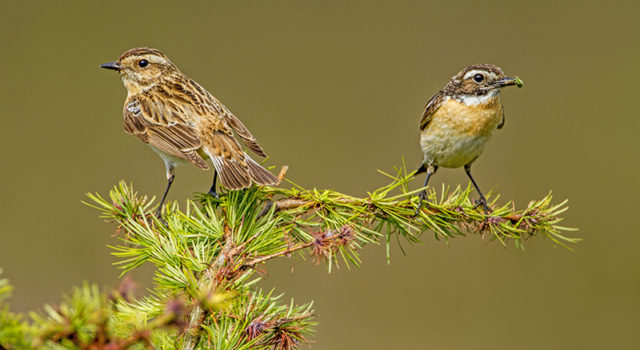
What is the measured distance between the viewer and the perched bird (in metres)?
3.07

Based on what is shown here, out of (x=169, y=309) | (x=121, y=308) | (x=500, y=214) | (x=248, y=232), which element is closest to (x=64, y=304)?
(x=169, y=309)

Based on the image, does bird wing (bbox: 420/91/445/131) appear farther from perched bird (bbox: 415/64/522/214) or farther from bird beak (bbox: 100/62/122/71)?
bird beak (bbox: 100/62/122/71)

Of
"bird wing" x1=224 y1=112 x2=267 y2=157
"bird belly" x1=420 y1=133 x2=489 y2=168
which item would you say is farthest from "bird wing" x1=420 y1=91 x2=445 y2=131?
"bird wing" x1=224 y1=112 x2=267 y2=157

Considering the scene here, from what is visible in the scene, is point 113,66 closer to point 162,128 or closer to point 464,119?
point 162,128

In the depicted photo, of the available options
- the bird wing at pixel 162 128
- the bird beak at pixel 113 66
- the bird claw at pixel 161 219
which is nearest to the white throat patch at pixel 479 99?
the bird wing at pixel 162 128

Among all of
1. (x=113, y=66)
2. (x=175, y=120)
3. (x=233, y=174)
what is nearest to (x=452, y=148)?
(x=233, y=174)

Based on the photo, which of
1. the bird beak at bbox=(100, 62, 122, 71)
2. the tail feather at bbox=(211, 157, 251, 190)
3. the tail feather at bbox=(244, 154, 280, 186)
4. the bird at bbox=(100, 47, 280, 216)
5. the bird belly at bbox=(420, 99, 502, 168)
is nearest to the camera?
the tail feather at bbox=(211, 157, 251, 190)

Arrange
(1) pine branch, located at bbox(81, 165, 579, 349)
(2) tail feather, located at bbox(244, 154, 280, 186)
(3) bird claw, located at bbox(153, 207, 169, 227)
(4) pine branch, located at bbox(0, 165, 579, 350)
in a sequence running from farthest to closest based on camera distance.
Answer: (2) tail feather, located at bbox(244, 154, 280, 186)
(3) bird claw, located at bbox(153, 207, 169, 227)
(1) pine branch, located at bbox(81, 165, 579, 349)
(4) pine branch, located at bbox(0, 165, 579, 350)

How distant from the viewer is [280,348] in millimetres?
1580

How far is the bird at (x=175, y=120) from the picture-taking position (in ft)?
9.73

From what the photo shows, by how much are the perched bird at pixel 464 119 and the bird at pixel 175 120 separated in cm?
95

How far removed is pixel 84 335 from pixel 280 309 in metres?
0.78

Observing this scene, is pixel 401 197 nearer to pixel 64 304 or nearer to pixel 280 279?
pixel 64 304

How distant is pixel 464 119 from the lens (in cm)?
307
